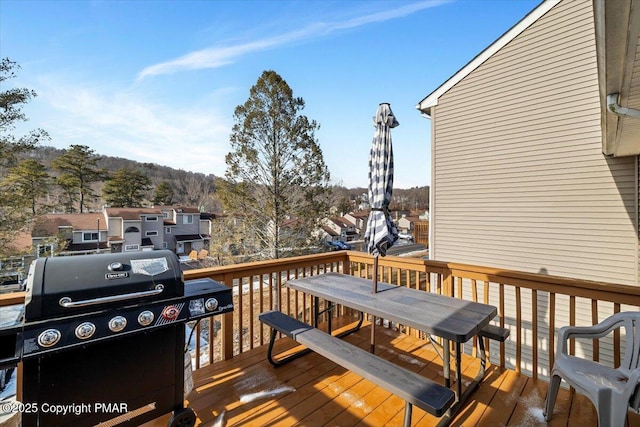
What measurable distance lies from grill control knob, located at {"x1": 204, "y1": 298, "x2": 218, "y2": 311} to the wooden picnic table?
1.01m

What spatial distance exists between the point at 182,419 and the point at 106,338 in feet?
2.40

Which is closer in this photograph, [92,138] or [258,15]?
[258,15]

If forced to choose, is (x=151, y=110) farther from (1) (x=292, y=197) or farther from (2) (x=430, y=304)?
(2) (x=430, y=304)

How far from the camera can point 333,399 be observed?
223 cm

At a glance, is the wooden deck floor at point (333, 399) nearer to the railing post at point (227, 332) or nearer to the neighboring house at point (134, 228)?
the railing post at point (227, 332)

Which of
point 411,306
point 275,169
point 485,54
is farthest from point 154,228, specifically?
point 411,306

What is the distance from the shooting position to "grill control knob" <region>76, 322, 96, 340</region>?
4.61 ft

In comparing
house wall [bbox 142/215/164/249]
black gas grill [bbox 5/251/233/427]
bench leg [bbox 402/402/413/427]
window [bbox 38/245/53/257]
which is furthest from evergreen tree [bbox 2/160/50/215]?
bench leg [bbox 402/402/413/427]

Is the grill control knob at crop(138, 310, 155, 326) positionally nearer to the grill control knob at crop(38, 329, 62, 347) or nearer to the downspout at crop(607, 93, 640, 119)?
the grill control knob at crop(38, 329, 62, 347)

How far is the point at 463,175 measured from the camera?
6.28 meters

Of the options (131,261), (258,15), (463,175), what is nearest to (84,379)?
(131,261)

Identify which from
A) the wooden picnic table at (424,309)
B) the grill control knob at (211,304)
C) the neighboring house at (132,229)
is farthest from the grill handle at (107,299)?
the neighboring house at (132,229)

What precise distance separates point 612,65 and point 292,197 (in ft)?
34.5

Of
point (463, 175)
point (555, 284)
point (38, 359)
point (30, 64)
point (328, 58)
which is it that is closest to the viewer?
point (38, 359)
